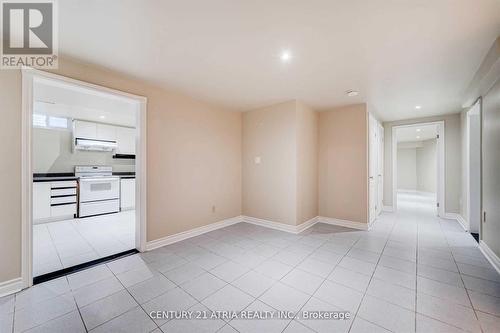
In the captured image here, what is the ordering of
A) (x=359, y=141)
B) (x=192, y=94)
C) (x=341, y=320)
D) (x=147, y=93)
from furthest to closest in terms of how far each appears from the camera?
1. (x=359, y=141)
2. (x=192, y=94)
3. (x=147, y=93)
4. (x=341, y=320)

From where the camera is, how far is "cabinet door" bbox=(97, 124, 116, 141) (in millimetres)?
5312

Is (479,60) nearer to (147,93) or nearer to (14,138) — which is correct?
(147,93)

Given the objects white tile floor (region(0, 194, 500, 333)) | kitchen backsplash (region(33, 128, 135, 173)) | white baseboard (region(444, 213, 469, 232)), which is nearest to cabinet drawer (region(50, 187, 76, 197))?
kitchen backsplash (region(33, 128, 135, 173))

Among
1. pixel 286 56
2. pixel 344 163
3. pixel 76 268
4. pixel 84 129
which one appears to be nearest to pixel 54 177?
pixel 84 129

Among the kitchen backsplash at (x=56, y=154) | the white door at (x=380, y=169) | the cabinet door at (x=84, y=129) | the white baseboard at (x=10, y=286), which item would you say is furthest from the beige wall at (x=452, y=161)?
the kitchen backsplash at (x=56, y=154)

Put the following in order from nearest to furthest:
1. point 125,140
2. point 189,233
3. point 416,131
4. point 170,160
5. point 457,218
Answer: point 170,160, point 189,233, point 457,218, point 125,140, point 416,131

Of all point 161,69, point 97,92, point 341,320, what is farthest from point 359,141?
point 97,92

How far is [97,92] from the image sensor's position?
2.47m

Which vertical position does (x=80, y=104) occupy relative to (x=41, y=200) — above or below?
above

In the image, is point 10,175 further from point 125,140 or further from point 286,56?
point 125,140

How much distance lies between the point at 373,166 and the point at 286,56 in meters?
3.30

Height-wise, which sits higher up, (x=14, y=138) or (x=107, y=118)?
(x=107, y=118)

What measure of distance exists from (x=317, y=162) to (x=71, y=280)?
13.9ft

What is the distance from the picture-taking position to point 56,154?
15.9 ft
